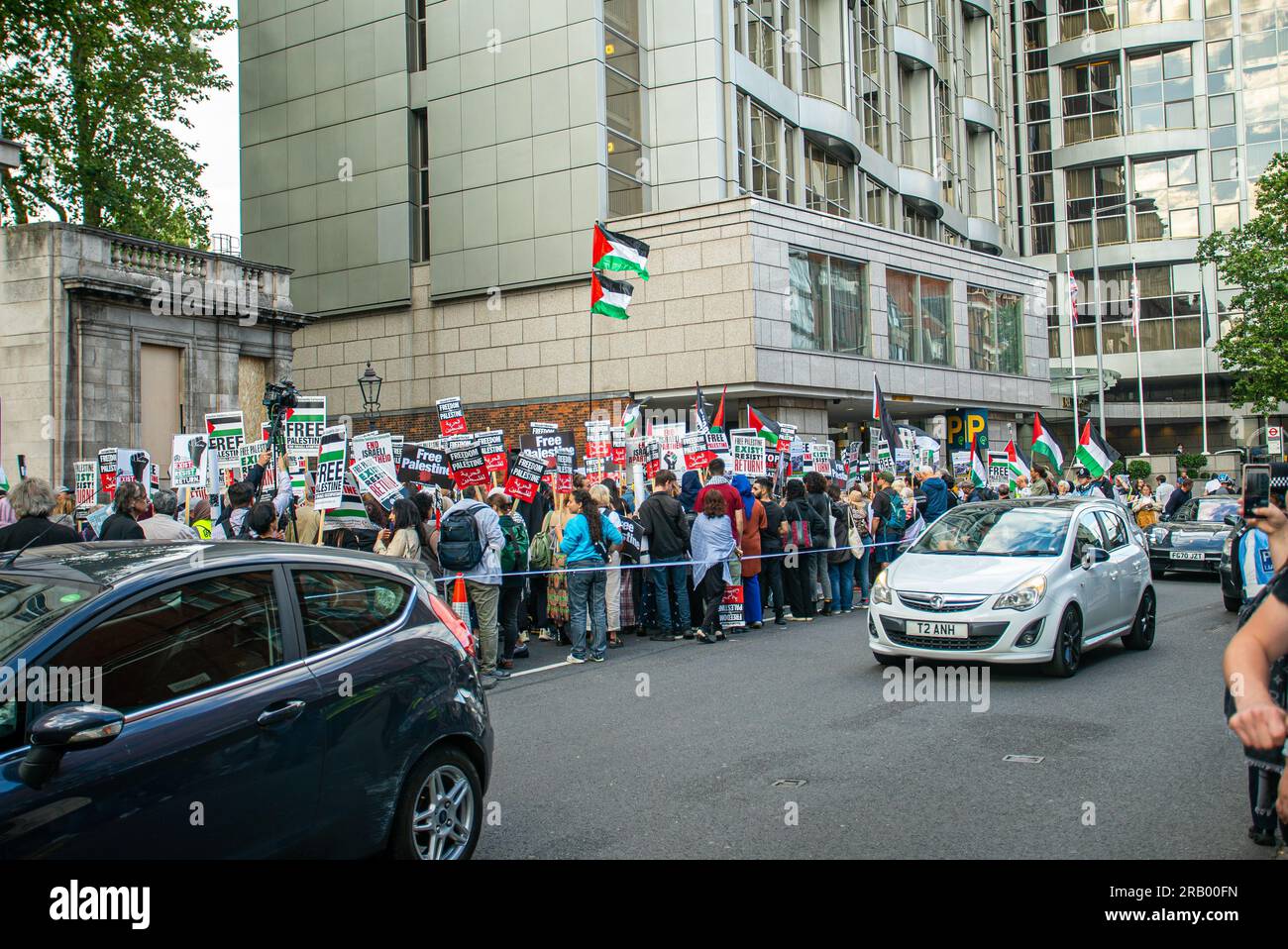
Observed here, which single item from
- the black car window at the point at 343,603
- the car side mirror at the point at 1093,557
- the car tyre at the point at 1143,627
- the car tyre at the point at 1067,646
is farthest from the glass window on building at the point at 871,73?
the black car window at the point at 343,603

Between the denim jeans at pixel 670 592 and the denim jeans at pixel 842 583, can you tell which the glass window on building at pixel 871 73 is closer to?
the denim jeans at pixel 842 583

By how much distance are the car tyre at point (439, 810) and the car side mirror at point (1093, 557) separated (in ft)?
23.0

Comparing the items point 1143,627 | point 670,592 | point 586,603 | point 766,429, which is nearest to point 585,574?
point 586,603

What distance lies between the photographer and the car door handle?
3.98 m

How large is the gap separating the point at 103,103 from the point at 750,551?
27.5 metres

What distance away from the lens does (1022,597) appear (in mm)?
9234

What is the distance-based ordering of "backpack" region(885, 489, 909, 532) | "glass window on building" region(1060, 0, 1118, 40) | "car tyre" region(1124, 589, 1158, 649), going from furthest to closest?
"glass window on building" region(1060, 0, 1118, 40) < "backpack" region(885, 489, 909, 532) < "car tyre" region(1124, 589, 1158, 649)

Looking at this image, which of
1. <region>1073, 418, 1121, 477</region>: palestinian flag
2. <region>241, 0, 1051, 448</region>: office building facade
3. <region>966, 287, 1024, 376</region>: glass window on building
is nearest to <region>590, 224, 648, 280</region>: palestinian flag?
<region>241, 0, 1051, 448</region>: office building facade

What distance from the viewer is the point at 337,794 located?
13.9 ft

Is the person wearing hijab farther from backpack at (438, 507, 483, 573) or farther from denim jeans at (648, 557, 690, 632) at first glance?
backpack at (438, 507, 483, 573)

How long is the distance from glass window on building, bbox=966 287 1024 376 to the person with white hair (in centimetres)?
2936

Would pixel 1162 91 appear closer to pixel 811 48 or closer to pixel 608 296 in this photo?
Answer: pixel 811 48

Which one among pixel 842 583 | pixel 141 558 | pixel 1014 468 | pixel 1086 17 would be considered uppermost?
pixel 1086 17

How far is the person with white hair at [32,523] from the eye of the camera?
26.2 ft
